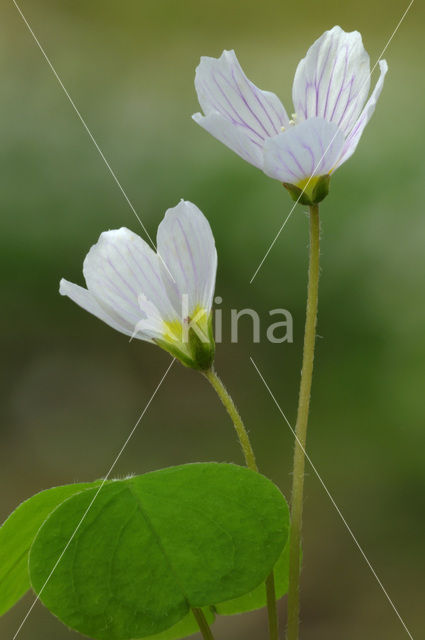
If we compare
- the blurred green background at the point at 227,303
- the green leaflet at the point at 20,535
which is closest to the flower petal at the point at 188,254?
the green leaflet at the point at 20,535

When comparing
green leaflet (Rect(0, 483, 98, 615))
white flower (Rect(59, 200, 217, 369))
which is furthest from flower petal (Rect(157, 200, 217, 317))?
green leaflet (Rect(0, 483, 98, 615))

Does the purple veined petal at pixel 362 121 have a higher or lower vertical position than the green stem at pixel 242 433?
higher

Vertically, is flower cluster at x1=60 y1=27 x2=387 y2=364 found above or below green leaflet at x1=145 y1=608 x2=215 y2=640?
above

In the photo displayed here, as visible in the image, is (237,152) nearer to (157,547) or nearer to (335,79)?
(335,79)

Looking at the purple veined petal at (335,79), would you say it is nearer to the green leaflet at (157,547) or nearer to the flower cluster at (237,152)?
the flower cluster at (237,152)

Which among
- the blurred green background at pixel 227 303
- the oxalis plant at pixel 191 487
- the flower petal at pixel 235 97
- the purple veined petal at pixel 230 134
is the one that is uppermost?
the flower petal at pixel 235 97

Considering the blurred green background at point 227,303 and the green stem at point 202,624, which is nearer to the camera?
the green stem at point 202,624

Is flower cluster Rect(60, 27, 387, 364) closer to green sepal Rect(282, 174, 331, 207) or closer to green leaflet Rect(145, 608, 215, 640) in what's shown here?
green sepal Rect(282, 174, 331, 207)
